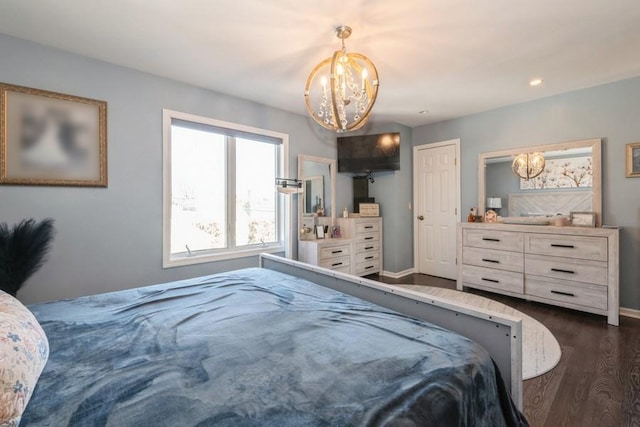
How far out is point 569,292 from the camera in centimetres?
293

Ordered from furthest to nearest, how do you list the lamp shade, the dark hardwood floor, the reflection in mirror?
the reflection in mirror < the lamp shade < the dark hardwood floor

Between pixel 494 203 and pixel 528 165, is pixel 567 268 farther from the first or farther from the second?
pixel 528 165

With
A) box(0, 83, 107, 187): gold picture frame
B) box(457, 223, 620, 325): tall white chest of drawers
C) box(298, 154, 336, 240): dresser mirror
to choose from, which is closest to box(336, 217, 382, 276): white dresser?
box(298, 154, 336, 240): dresser mirror

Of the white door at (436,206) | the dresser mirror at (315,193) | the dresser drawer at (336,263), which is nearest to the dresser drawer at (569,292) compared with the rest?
the white door at (436,206)

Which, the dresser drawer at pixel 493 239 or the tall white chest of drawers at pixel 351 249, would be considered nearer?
the dresser drawer at pixel 493 239

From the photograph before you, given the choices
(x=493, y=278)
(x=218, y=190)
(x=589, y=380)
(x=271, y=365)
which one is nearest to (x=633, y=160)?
(x=493, y=278)

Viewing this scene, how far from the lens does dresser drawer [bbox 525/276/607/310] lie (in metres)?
2.77

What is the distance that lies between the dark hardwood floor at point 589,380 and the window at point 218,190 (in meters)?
2.84

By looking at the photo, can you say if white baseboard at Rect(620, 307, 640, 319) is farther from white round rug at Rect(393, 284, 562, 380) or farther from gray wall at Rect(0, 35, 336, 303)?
gray wall at Rect(0, 35, 336, 303)

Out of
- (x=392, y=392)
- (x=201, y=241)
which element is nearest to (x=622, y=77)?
(x=392, y=392)

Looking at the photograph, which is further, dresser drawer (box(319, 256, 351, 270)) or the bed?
dresser drawer (box(319, 256, 351, 270))

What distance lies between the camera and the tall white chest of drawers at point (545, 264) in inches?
108

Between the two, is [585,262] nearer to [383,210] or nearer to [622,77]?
[622,77]

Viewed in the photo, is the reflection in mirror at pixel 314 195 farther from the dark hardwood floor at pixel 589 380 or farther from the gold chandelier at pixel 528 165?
the dark hardwood floor at pixel 589 380
